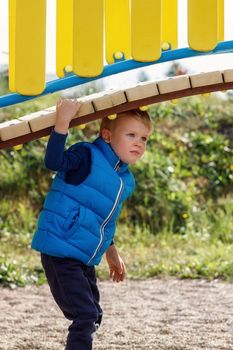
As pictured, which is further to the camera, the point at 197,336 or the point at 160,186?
the point at 160,186

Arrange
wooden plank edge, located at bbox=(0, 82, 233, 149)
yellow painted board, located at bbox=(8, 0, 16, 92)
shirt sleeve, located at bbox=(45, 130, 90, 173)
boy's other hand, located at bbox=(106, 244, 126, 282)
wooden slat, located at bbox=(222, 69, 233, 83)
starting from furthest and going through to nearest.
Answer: boy's other hand, located at bbox=(106, 244, 126, 282) → yellow painted board, located at bbox=(8, 0, 16, 92) → wooden slat, located at bbox=(222, 69, 233, 83) → wooden plank edge, located at bbox=(0, 82, 233, 149) → shirt sleeve, located at bbox=(45, 130, 90, 173)

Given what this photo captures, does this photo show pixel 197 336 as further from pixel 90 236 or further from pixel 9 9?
pixel 9 9

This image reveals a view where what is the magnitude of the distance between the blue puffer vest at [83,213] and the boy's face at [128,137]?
79mm

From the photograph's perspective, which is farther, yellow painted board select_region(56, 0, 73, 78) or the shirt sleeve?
yellow painted board select_region(56, 0, 73, 78)

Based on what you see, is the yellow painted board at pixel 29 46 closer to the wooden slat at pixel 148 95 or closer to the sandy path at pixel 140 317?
the wooden slat at pixel 148 95

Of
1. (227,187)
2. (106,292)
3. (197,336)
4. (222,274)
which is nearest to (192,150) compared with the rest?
(227,187)

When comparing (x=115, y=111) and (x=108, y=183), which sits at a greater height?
(x=115, y=111)

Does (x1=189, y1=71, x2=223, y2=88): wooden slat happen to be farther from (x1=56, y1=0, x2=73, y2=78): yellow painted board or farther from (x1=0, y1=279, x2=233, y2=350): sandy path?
(x1=0, y1=279, x2=233, y2=350): sandy path

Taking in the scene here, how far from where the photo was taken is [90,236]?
3.75 metres

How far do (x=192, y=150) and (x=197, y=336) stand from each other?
13.6 feet

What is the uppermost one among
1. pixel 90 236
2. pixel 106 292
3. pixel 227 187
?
pixel 90 236

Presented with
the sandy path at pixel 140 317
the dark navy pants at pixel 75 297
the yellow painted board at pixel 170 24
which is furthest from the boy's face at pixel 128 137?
the sandy path at pixel 140 317

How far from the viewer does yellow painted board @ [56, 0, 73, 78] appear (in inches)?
166

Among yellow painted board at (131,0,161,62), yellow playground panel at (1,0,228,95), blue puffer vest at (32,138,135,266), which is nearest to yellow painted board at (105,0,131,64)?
yellow playground panel at (1,0,228,95)
